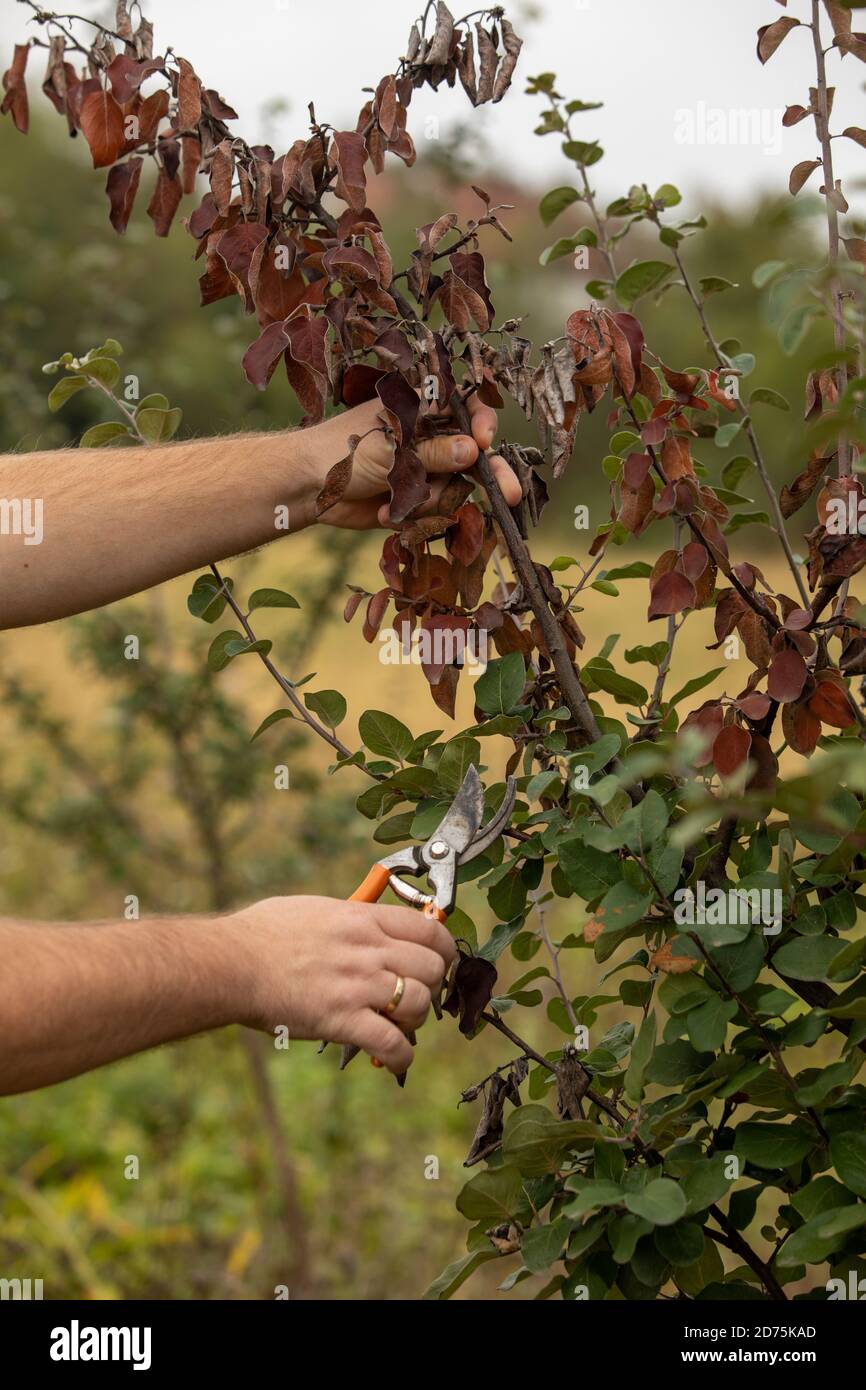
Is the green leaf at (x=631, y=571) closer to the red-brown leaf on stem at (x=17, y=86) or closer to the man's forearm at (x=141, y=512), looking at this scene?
the man's forearm at (x=141, y=512)

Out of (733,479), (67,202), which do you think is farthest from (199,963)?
(67,202)

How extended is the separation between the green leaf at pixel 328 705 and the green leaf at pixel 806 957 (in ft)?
1.75

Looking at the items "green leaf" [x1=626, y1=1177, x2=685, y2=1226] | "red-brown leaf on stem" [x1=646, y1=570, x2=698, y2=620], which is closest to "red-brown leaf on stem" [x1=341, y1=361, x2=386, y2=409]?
"red-brown leaf on stem" [x1=646, y1=570, x2=698, y2=620]

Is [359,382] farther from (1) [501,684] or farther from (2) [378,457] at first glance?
(1) [501,684]

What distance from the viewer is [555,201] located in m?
1.51

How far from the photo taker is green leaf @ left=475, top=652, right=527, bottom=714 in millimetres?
1233

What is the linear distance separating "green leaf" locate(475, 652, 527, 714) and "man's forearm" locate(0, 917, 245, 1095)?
13.3 inches

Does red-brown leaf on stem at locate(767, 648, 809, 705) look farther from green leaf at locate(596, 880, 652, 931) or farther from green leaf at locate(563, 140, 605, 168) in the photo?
green leaf at locate(563, 140, 605, 168)

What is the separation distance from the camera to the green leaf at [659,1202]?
98 centimetres

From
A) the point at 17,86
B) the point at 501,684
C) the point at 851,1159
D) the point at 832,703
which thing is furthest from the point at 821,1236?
the point at 17,86

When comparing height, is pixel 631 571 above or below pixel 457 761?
above

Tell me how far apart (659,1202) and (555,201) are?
1.12 meters

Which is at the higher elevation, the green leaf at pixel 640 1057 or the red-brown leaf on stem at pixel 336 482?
the red-brown leaf on stem at pixel 336 482

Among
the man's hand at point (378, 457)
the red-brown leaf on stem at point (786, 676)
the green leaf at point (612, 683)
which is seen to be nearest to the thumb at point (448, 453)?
the man's hand at point (378, 457)
